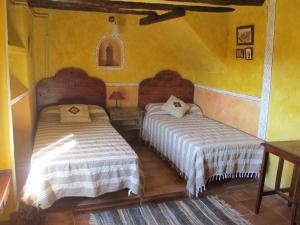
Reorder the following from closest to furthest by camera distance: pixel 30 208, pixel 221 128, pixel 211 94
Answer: pixel 30 208
pixel 221 128
pixel 211 94

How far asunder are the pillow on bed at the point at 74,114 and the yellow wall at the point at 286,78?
2.60m

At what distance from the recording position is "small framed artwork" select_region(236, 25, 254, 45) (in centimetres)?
395

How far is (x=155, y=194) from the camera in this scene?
3.32 meters

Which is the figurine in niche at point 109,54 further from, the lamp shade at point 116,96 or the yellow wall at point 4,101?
the yellow wall at point 4,101

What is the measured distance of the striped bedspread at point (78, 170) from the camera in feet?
9.23

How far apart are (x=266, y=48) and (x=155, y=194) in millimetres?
2202

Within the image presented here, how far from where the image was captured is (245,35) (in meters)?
4.08

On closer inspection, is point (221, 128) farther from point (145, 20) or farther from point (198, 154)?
point (145, 20)

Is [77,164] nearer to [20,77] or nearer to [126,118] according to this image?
[20,77]

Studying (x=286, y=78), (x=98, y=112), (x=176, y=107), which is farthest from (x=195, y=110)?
(x=286, y=78)

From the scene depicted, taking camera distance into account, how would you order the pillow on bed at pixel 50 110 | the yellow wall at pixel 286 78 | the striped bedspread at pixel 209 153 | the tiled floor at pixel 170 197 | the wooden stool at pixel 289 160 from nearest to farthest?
the wooden stool at pixel 289 160 → the tiled floor at pixel 170 197 → the yellow wall at pixel 286 78 → the striped bedspread at pixel 209 153 → the pillow on bed at pixel 50 110

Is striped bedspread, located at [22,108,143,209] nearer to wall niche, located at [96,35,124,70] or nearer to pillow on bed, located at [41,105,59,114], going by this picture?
pillow on bed, located at [41,105,59,114]

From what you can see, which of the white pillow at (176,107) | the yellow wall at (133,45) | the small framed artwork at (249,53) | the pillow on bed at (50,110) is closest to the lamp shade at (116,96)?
the yellow wall at (133,45)

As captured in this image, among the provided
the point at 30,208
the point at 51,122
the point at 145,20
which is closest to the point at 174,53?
the point at 145,20
